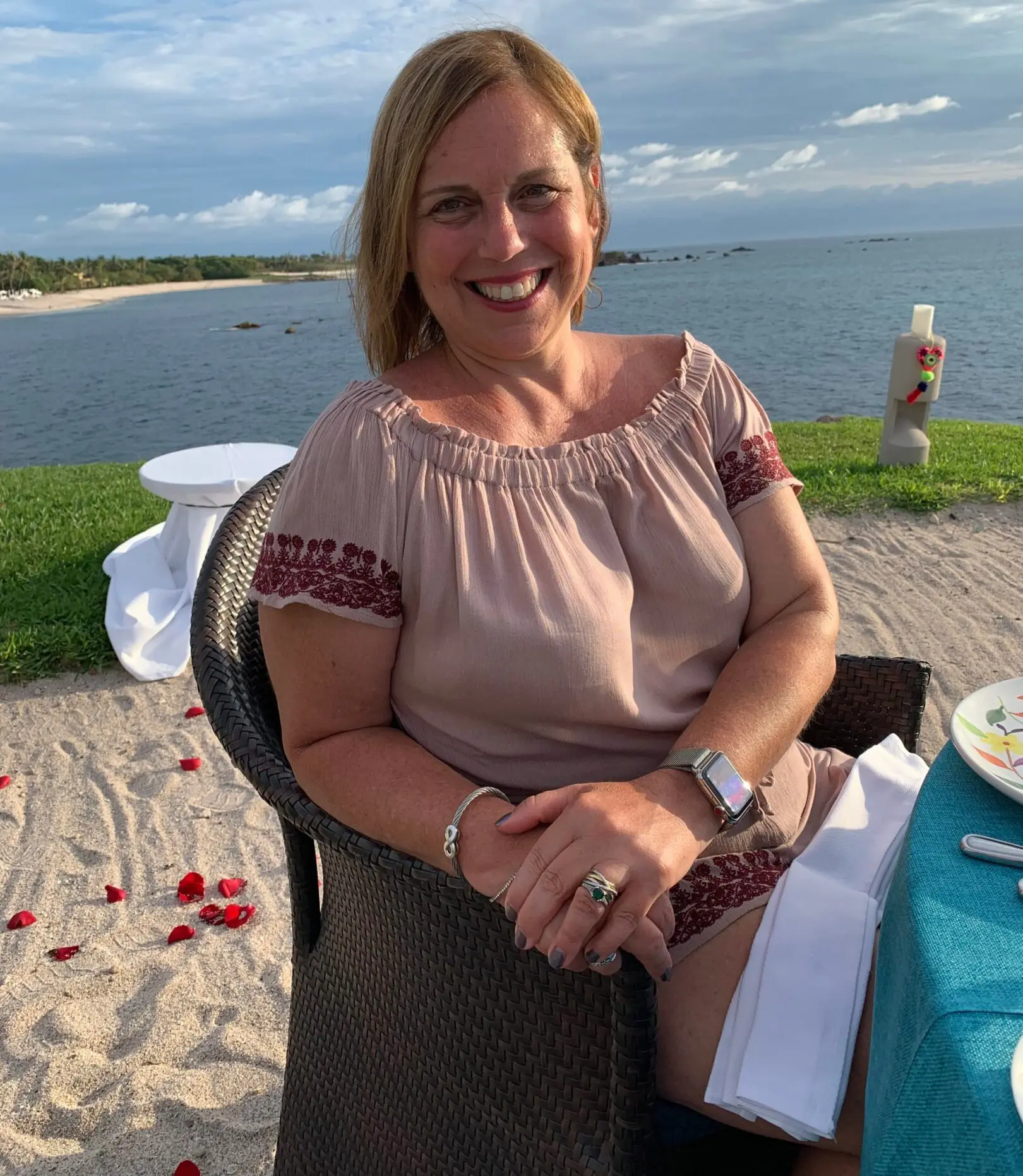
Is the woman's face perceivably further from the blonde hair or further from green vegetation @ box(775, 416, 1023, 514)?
green vegetation @ box(775, 416, 1023, 514)

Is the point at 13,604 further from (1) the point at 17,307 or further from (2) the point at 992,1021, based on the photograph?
(1) the point at 17,307

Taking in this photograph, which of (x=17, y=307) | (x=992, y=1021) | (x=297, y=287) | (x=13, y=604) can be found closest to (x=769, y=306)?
(x=13, y=604)

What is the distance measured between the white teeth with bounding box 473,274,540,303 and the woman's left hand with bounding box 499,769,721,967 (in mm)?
898

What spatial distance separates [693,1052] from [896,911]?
371mm

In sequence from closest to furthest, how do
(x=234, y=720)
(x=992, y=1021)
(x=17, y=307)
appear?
1. (x=992, y=1021)
2. (x=234, y=720)
3. (x=17, y=307)

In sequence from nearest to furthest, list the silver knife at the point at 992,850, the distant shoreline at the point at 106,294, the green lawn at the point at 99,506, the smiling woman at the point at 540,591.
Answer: the silver knife at the point at 992,850 < the smiling woman at the point at 540,591 < the green lawn at the point at 99,506 < the distant shoreline at the point at 106,294

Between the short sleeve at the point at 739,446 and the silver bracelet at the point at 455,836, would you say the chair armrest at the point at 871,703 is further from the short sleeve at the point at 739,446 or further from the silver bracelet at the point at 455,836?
the silver bracelet at the point at 455,836

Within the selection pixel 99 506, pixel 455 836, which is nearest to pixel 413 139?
pixel 455 836

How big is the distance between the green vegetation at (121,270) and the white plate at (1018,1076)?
7858 cm

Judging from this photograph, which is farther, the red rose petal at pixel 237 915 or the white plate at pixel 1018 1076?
the red rose petal at pixel 237 915

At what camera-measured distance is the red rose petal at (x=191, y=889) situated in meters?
3.12

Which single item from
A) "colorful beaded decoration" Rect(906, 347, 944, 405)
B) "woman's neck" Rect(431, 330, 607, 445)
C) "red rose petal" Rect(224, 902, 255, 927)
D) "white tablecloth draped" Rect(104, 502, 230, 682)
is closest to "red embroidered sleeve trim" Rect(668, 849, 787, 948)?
"woman's neck" Rect(431, 330, 607, 445)

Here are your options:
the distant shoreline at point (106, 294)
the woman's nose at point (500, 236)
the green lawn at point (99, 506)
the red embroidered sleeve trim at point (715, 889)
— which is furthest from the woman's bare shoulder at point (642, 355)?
the distant shoreline at point (106, 294)

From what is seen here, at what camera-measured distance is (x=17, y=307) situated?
83.2 m
